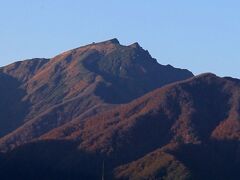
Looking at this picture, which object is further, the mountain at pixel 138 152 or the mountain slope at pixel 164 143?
the mountain slope at pixel 164 143

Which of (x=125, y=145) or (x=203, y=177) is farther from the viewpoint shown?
(x=125, y=145)

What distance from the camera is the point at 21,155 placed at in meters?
172

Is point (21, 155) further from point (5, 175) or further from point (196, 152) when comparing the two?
point (196, 152)

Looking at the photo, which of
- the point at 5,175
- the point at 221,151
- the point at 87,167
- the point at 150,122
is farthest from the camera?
the point at 150,122

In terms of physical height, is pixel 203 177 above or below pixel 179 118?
below

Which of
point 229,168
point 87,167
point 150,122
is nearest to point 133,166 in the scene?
point 87,167

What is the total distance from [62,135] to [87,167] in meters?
32.9

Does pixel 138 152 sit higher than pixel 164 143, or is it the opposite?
pixel 164 143

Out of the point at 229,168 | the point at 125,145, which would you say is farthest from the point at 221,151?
the point at 125,145

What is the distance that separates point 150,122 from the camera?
195375 mm

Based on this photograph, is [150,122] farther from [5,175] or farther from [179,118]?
[5,175]

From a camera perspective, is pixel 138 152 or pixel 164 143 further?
pixel 164 143

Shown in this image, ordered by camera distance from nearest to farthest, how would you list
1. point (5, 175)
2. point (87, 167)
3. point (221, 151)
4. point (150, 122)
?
1. point (5, 175)
2. point (87, 167)
3. point (221, 151)
4. point (150, 122)

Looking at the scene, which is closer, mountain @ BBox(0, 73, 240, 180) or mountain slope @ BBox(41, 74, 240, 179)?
mountain @ BBox(0, 73, 240, 180)
